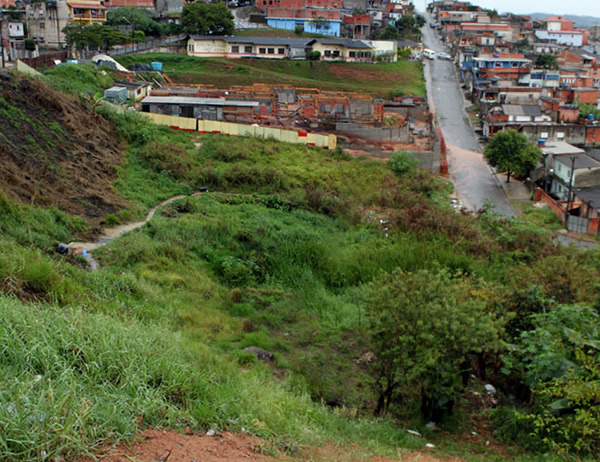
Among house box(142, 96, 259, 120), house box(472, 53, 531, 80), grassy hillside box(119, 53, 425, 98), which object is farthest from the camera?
house box(472, 53, 531, 80)

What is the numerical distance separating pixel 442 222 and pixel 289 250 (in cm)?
572

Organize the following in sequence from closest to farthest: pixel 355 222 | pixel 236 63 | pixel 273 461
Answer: pixel 273 461 < pixel 355 222 < pixel 236 63

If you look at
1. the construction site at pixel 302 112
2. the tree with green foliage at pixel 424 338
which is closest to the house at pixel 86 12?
the construction site at pixel 302 112

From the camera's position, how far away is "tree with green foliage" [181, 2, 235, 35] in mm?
52562

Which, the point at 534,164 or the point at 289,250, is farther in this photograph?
the point at 534,164

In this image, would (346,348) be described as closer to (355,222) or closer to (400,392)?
(400,392)

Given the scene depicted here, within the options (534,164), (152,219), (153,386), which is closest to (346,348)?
(153,386)

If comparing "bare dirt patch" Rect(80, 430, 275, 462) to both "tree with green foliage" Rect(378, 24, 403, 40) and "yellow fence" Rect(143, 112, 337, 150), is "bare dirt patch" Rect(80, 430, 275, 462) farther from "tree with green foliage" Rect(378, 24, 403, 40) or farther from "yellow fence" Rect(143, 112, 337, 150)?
"tree with green foliage" Rect(378, 24, 403, 40)

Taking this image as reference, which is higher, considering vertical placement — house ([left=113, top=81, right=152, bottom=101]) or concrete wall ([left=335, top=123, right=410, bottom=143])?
house ([left=113, top=81, right=152, bottom=101])

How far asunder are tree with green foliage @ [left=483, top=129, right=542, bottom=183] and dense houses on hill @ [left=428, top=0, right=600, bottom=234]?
2.05ft

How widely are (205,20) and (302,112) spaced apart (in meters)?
22.9

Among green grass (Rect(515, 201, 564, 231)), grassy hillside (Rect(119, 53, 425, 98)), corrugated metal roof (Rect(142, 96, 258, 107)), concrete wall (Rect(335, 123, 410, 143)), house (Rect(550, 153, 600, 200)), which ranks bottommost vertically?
green grass (Rect(515, 201, 564, 231))

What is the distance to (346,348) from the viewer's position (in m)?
12.0

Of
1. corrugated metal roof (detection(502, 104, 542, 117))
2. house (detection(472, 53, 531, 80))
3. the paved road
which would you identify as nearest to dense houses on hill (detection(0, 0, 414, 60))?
the paved road
